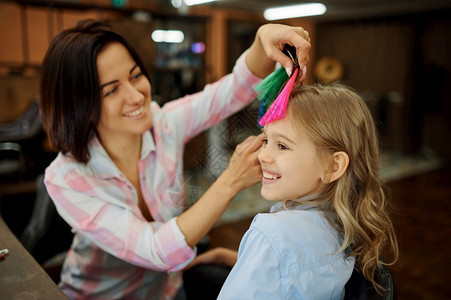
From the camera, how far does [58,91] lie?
3.38 ft

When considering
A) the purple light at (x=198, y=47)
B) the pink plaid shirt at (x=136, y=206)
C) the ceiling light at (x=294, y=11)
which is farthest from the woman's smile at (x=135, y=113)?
Answer: the ceiling light at (x=294, y=11)

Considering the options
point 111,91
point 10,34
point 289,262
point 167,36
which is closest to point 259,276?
point 289,262

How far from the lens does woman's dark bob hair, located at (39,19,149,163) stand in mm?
1009

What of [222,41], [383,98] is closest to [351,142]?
[383,98]

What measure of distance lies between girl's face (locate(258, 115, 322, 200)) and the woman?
3.6 inches

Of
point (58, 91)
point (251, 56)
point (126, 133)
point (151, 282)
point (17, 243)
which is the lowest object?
point (151, 282)

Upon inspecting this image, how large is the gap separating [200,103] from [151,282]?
61 centimetres

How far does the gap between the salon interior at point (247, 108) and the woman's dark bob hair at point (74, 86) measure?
7.7 inches

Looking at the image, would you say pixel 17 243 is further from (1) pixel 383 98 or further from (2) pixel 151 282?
(1) pixel 383 98

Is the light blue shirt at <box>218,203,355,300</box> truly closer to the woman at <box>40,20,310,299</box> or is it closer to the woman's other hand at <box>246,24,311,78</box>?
the woman at <box>40,20,310,299</box>

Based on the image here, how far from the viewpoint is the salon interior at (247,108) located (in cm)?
121

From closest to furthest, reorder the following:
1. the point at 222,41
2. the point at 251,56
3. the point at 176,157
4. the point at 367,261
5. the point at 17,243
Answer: the point at 367,261 → the point at 17,243 → the point at 251,56 → the point at 176,157 → the point at 222,41

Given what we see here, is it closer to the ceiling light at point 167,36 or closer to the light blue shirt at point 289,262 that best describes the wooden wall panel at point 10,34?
the ceiling light at point 167,36

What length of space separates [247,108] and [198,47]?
190 inches
